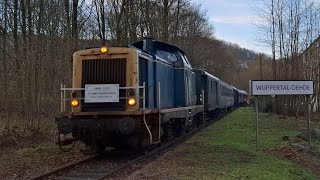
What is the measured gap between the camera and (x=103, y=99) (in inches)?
451

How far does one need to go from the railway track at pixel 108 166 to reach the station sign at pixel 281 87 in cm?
363

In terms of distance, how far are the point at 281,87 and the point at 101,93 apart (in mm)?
6908

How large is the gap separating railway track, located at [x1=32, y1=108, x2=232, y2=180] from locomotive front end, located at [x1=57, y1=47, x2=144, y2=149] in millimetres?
539

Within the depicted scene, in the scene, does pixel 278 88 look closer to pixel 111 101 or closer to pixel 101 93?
pixel 111 101

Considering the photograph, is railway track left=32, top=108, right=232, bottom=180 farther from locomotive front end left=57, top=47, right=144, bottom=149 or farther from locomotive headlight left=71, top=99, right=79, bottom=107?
locomotive headlight left=71, top=99, right=79, bottom=107

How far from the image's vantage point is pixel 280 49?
3319 centimetres

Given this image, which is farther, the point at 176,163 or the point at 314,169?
the point at 314,169

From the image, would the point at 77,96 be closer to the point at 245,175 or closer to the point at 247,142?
the point at 245,175

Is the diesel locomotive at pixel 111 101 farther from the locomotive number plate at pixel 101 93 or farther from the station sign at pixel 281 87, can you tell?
the station sign at pixel 281 87

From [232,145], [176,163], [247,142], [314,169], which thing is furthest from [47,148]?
[314,169]

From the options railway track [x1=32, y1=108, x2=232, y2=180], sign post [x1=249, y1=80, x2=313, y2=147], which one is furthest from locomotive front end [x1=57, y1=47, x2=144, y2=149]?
sign post [x1=249, y1=80, x2=313, y2=147]

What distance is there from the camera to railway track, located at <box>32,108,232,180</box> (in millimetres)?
9467

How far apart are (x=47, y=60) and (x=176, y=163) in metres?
7.90

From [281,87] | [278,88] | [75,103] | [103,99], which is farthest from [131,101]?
[281,87]
